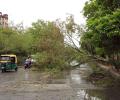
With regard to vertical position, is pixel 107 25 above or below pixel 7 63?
above

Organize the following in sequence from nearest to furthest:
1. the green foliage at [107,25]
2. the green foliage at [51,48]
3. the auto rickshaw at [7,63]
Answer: the green foliage at [107,25], the green foliage at [51,48], the auto rickshaw at [7,63]

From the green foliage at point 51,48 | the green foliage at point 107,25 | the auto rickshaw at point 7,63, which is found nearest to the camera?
the green foliage at point 107,25

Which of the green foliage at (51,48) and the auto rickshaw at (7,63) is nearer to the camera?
the green foliage at (51,48)

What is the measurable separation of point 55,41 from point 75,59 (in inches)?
131

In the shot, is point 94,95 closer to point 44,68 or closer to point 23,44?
point 44,68

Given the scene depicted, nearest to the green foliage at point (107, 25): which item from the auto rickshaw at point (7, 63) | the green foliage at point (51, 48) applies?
the green foliage at point (51, 48)

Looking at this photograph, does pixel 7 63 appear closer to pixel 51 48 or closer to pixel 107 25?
pixel 51 48

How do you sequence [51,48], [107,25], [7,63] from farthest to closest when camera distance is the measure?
1. [7,63]
2. [51,48]
3. [107,25]

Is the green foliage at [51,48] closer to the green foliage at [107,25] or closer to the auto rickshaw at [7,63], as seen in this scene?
the auto rickshaw at [7,63]

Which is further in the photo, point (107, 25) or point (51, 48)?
point (51, 48)

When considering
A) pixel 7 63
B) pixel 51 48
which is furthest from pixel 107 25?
pixel 7 63

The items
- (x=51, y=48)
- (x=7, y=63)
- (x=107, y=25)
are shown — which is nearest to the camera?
(x=107, y=25)

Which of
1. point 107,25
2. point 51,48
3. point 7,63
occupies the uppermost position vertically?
point 51,48

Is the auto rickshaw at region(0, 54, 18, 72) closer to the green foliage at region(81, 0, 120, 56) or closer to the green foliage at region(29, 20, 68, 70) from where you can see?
the green foliage at region(29, 20, 68, 70)
